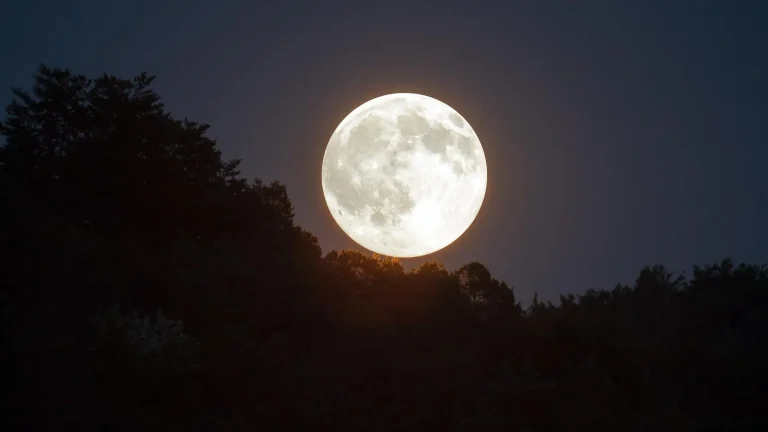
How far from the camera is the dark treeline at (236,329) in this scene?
19.9m

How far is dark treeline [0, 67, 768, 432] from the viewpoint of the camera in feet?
65.2

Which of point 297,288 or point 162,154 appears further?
point 162,154

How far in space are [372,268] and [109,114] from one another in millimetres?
14645

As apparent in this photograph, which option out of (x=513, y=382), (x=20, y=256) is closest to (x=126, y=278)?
(x=20, y=256)

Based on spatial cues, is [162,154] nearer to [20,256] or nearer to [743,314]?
[20,256]

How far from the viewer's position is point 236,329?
25.8m

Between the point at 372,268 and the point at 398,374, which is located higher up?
the point at 372,268

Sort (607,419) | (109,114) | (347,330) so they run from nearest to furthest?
(607,419) < (347,330) < (109,114)

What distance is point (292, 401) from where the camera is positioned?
23281mm

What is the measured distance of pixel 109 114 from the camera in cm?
3850

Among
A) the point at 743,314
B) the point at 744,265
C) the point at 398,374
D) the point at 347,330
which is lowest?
the point at 398,374

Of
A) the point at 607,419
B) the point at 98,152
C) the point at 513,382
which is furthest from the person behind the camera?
the point at 98,152

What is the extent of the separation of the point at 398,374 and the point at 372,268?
14.7 meters

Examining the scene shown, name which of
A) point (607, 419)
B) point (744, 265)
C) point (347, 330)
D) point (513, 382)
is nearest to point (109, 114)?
point (347, 330)
